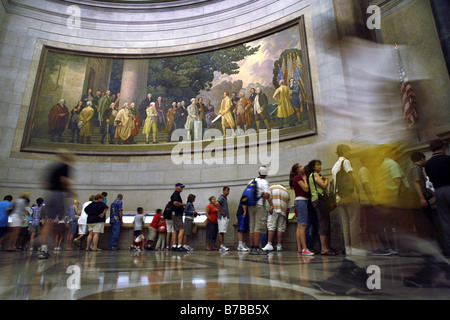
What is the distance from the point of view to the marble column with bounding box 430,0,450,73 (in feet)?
17.5

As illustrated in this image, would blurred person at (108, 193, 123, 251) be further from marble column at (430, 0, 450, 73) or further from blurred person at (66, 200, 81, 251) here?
marble column at (430, 0, 450, 73)

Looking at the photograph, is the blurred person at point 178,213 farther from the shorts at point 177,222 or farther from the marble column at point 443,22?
the marble column at point 443,22

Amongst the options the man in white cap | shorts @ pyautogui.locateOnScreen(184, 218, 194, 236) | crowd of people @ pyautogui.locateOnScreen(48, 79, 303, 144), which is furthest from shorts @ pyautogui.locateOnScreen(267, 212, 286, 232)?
crowd of people @ pyautogui.locateOnScreen(48, 79, 303, 144)

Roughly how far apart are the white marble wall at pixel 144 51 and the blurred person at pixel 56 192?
543 cm

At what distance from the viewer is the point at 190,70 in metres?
11.0

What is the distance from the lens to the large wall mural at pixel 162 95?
9.40m

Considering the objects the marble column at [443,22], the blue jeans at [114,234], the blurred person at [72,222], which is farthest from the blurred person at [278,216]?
the blurred person at [72,222]

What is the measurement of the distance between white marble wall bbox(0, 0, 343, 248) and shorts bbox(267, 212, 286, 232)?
8.41ft

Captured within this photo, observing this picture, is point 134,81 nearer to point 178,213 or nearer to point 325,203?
point 178,213

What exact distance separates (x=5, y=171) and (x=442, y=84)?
12780 mm

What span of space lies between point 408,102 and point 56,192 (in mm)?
6958

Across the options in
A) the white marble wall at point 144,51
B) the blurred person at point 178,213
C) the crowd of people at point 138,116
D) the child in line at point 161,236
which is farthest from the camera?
the crowd of people at point 138,116

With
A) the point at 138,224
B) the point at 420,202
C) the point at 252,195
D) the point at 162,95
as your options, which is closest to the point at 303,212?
the point at 252,195
